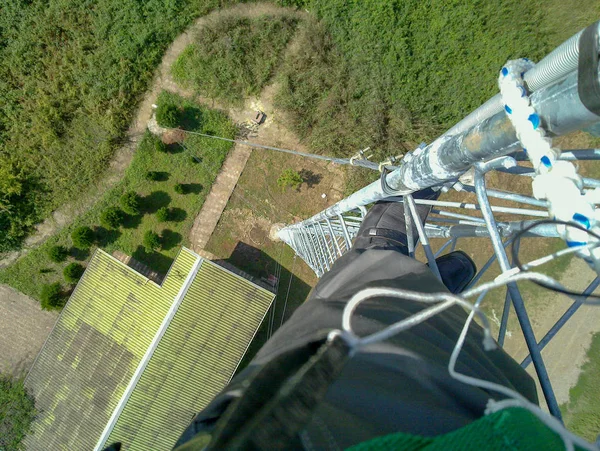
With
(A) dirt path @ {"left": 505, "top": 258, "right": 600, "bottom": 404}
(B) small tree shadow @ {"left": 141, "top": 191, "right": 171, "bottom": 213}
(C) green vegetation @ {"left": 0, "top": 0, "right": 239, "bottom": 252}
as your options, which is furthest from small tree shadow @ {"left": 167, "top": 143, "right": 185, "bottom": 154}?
(A) dirt path @ {"left": 505, "top": 258, "right": 600, "bottom": 404}

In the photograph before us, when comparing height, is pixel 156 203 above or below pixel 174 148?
below

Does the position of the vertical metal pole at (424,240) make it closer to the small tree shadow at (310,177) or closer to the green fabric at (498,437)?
the green fabric at (498,437)

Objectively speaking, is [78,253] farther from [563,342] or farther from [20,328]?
[563,342]

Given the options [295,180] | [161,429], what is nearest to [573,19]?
[295,180]

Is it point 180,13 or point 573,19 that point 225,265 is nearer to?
point 180,13

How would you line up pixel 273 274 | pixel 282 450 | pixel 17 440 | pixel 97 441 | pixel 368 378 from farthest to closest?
pixel 273 274, pixel 17 440, pixel 97 441, pixel 368 378, pixel 282 450

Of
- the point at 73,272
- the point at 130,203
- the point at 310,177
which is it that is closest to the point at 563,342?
the point at 310,177

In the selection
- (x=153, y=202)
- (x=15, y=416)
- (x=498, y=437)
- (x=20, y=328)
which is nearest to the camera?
(x=498, y=437)
